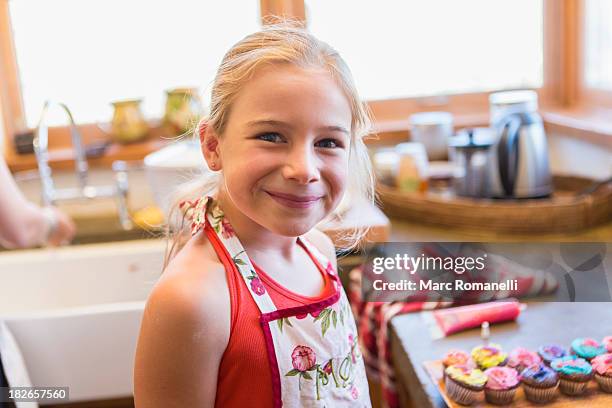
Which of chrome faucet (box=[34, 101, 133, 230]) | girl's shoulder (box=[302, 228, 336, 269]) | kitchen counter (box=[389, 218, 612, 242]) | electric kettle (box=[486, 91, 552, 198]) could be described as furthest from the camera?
chrome faucet (box=[34, 101, 133, 230])

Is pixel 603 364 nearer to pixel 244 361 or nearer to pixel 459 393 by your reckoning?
pixel 459 393

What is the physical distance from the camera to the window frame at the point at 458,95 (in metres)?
2.30

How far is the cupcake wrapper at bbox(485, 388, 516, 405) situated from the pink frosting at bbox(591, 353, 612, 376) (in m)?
0.08

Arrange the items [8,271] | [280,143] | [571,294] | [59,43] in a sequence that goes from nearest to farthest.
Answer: [280,143] → [571,294] → [8,271] → [59,43]

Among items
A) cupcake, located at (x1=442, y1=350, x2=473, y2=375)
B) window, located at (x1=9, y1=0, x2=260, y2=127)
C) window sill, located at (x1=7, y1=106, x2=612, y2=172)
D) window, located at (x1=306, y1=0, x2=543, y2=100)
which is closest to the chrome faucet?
window sill, located at (x1=7, y1=106, x2=612, y2=172)

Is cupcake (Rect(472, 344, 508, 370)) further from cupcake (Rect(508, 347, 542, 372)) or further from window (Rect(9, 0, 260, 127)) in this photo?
window (Rect(9, 0, 260, 127))

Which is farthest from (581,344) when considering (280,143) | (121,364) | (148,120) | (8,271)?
(148,120)

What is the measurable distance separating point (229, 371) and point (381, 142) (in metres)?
1.79

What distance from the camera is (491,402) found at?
0.74m

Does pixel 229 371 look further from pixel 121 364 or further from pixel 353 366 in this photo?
pixel 121 364

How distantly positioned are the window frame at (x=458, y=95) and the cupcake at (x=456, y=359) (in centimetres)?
150

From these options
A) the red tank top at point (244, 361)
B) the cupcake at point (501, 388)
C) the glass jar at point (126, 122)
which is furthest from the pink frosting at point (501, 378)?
the glass jar at point (126, 122)

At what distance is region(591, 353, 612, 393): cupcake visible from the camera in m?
0.69

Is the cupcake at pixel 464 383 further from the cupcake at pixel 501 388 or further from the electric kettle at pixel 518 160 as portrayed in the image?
the electric kettle at pixel 518 160
